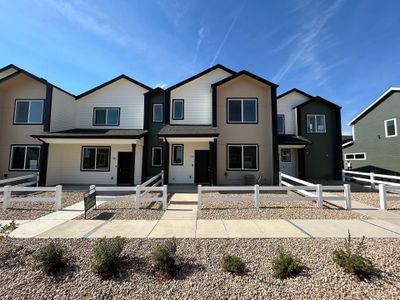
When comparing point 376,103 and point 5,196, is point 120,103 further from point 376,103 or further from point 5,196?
point 376,103

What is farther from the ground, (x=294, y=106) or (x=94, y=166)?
(x=294, y=106)

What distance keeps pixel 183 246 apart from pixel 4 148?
1685 centimetres

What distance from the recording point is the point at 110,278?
153 inches

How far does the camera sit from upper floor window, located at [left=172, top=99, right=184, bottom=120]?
50.6 feet

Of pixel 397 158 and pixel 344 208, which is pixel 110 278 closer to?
pixel 344 208

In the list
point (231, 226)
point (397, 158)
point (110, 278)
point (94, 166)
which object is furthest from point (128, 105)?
point (397, 158)

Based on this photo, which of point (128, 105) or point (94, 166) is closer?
point (94, 166)

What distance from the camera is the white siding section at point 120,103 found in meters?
16.5

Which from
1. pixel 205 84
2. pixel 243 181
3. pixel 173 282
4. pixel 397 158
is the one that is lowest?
pixel 173 282

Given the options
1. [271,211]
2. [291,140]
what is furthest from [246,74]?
[271,211]

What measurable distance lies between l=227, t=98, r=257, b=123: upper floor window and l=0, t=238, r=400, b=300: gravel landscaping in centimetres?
1067

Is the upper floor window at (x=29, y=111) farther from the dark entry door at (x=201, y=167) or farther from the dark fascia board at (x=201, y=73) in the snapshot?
the dark entry door at (x=201, y=167)

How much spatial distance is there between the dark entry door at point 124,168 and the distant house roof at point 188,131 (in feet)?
12.8

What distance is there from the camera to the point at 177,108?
50.9ft
